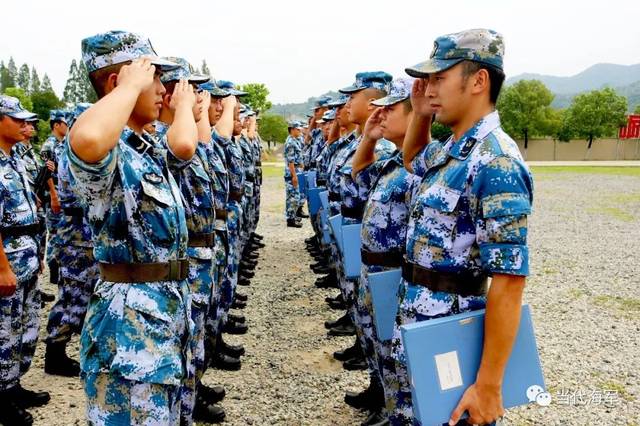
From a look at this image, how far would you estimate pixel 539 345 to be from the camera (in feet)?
18.0

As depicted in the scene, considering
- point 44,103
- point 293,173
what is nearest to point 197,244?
point 293,173

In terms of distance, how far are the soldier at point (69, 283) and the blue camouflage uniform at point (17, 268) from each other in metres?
0.61

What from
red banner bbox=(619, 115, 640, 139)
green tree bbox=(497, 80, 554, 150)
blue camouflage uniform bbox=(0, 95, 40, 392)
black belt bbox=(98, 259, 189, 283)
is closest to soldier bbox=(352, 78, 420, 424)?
black belt bbox=(98, 259, 189, 283)

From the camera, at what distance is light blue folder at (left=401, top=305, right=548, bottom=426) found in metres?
1.90

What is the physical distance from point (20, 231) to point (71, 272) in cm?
109

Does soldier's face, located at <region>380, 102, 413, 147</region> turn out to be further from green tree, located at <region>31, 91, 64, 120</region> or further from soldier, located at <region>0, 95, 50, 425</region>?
green tree, located at <region>31, 91, 64, 120</region>

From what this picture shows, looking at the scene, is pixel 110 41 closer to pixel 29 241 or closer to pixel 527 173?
pixel 527 173

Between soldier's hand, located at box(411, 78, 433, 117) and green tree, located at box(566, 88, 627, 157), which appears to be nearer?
soldier's hand, located at box(411, 78, 433, 117)

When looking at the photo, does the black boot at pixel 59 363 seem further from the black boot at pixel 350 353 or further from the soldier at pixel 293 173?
the soldier at pixel 293 173

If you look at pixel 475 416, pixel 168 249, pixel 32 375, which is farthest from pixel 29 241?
pixel 475 416

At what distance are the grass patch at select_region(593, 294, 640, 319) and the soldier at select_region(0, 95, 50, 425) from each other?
631cm

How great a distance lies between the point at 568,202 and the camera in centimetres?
1736

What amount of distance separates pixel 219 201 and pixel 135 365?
2552 mm

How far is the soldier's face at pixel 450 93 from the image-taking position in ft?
7.19
